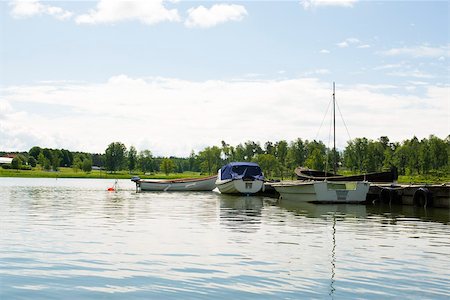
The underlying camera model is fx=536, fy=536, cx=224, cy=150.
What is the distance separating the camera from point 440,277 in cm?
1537

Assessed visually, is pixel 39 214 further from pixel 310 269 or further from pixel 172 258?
pixel 310 269

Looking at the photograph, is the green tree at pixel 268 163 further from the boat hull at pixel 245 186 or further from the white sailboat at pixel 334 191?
the white sailboat at pixel 334 191

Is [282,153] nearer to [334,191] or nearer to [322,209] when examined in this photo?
[334,191]

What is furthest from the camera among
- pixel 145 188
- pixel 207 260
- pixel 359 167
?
pixel 359 167

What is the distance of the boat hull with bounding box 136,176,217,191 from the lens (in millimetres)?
84312

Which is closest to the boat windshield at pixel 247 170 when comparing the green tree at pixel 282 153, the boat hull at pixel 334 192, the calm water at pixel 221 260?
the boat hull at pixel 334 192

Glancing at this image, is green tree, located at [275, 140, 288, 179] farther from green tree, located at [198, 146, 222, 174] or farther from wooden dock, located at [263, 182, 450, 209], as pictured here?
wooden dock, located at [263, 182, 450, 209]

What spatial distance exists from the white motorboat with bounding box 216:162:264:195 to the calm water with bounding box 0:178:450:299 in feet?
126

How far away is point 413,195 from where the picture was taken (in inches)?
1928

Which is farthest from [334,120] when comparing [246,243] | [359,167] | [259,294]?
[359,167]

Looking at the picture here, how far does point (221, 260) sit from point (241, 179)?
5161cm

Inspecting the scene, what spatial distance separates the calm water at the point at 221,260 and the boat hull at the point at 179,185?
175 feet

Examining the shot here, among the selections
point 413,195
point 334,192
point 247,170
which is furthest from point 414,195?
point 247,170

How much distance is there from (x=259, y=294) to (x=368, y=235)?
45.5 feet
